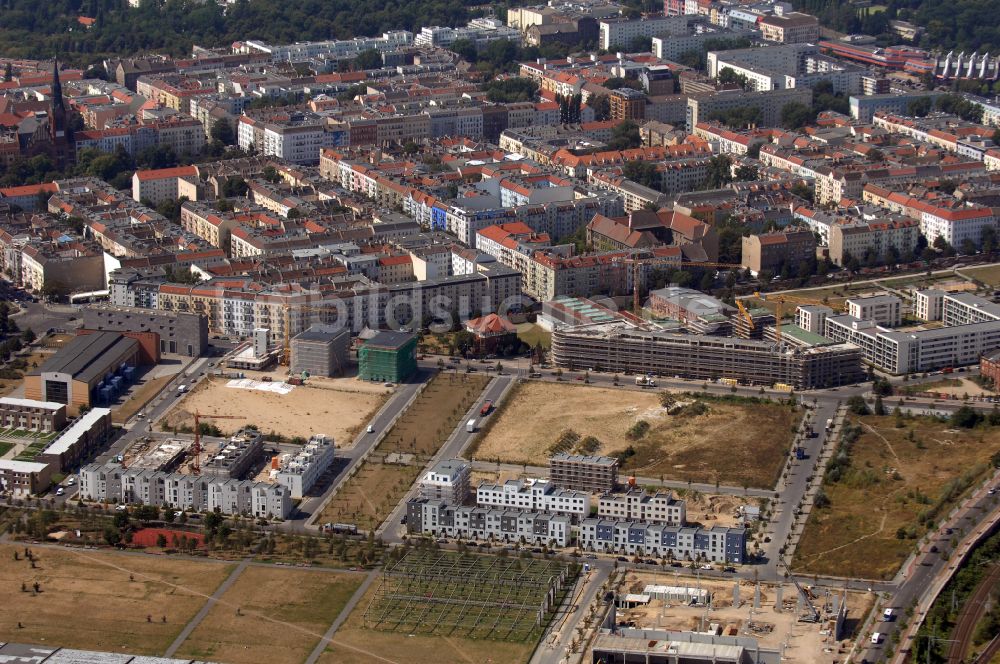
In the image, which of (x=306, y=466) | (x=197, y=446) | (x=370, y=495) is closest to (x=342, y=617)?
(x=370, y=495)

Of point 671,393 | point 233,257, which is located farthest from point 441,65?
point 671,393

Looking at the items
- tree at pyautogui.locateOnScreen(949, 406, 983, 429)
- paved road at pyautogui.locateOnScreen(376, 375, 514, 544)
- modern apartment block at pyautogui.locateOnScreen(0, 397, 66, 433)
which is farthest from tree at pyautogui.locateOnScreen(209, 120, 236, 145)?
tree at pyautogui.locateOnScreen(949, 406, 983, 429)

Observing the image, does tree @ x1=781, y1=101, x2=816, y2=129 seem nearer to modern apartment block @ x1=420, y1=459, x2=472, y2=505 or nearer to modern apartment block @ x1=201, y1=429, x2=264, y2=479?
modern apartment block @ x1=201, y1=429, x2=264, y2=479

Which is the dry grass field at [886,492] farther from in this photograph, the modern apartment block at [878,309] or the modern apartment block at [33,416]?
the modern apartment block at [33,416]

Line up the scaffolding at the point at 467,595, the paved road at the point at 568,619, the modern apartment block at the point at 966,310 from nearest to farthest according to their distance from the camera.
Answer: the paved road at the point at 568,619, the scaffolding at the point at 467,595, the modern apartment block at the point at 966,310

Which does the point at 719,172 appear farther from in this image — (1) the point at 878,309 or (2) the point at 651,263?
(1) the point at 878,309

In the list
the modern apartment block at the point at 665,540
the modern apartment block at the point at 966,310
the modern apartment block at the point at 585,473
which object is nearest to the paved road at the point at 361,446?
the modern apartment block at the point at 585,473

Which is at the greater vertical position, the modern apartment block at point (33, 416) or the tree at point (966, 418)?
the tree at point (966, 418)
